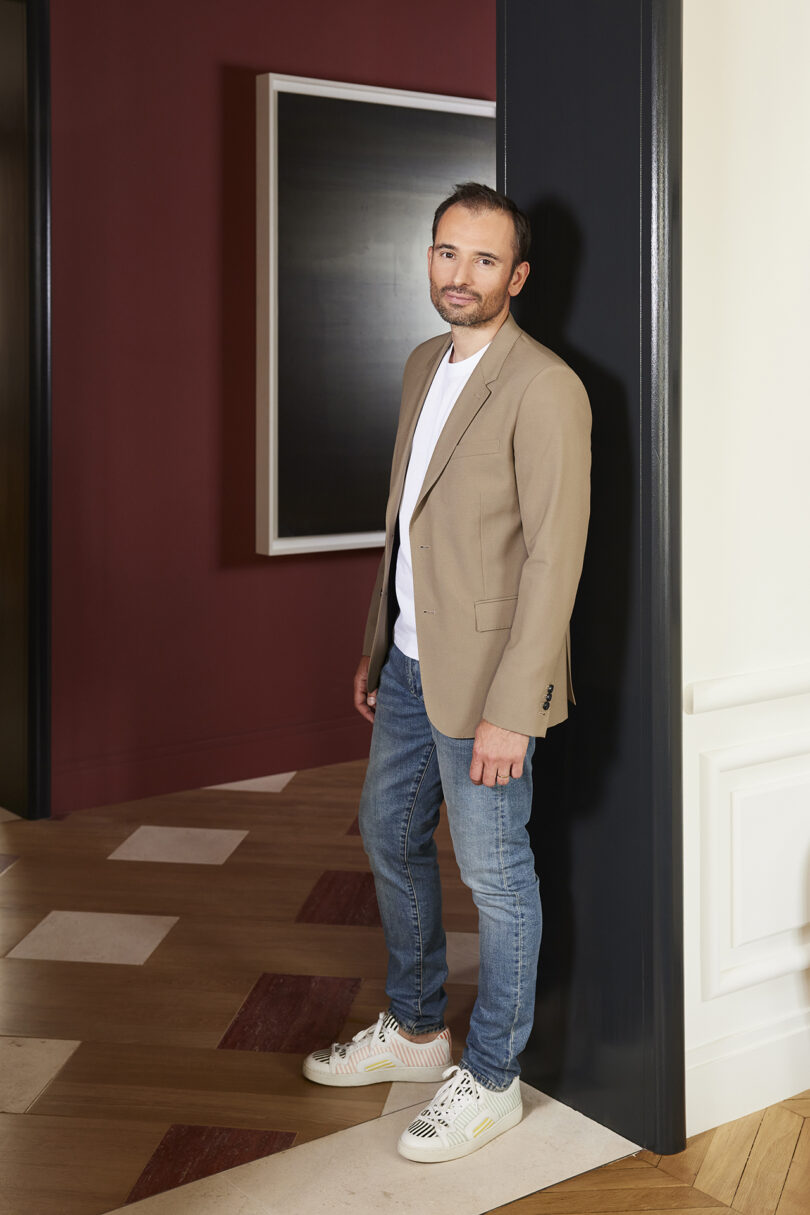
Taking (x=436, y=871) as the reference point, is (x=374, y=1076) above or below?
below

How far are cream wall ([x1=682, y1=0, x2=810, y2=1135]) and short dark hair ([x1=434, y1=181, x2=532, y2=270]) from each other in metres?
0.27

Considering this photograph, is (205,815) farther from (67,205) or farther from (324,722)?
(67,205)

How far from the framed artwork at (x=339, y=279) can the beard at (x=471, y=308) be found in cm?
242

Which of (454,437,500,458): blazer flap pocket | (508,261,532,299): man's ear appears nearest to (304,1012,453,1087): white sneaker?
(454,437,500,458): blazer flap pocket

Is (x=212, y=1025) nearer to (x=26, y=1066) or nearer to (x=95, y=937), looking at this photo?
(x=26, y=1066)

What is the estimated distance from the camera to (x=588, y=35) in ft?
7.19

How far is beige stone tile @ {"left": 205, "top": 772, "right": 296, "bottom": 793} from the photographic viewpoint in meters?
4.55

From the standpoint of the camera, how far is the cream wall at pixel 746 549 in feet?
7.24

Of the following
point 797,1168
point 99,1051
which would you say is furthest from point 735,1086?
point 99,1051

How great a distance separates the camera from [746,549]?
7.61 ft

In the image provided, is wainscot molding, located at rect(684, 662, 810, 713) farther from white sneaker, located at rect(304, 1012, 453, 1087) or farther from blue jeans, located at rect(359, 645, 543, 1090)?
white sneaker, located at rect(304, 1012, 453, 1087)

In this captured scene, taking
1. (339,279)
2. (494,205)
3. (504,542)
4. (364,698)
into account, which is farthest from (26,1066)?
(339,279)

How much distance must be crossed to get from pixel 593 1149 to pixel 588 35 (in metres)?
1.88

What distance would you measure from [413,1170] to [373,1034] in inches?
14.7
